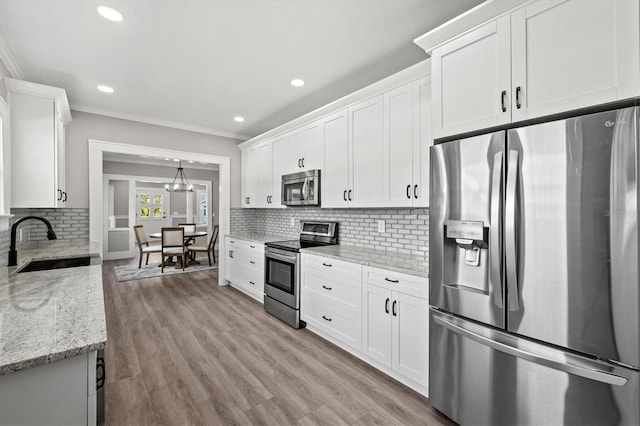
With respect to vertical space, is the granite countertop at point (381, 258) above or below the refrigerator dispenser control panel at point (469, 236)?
below

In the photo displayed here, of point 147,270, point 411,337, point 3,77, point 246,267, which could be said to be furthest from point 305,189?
point 147,270

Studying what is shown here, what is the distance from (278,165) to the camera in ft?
13.8

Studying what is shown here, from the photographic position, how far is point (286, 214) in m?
4.70

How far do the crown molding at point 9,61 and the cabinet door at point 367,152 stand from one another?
10.00 feet

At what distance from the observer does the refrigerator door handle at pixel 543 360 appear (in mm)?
1218

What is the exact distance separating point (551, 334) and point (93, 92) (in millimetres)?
4700

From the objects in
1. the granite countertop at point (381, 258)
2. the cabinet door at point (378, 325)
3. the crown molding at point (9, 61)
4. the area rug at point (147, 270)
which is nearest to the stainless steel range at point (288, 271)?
the granite countertop at point (381, 258)

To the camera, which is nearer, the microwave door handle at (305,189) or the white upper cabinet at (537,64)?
the white upper cabinet at (537,64)

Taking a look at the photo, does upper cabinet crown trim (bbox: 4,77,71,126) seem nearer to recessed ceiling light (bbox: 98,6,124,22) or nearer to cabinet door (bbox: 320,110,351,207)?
recessed ceiling light (bbox: 98,6,124,22)

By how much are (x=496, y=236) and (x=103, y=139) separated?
15.8 feet

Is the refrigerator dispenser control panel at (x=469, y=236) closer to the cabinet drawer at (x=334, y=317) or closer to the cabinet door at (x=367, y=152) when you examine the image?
the cabinet door at (x=367, y=152)

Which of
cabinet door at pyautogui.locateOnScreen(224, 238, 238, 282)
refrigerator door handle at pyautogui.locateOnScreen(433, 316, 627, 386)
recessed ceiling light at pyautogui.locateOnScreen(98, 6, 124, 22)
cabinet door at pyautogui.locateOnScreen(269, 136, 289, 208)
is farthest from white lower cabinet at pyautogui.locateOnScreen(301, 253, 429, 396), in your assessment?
recessed ceiling light at pyautogui.locateOnScreen(98, 6, 124, 22)

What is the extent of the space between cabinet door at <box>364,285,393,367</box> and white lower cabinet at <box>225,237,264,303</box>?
76.3 inches

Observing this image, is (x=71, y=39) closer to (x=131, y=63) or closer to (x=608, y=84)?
(x=131, y=63)
